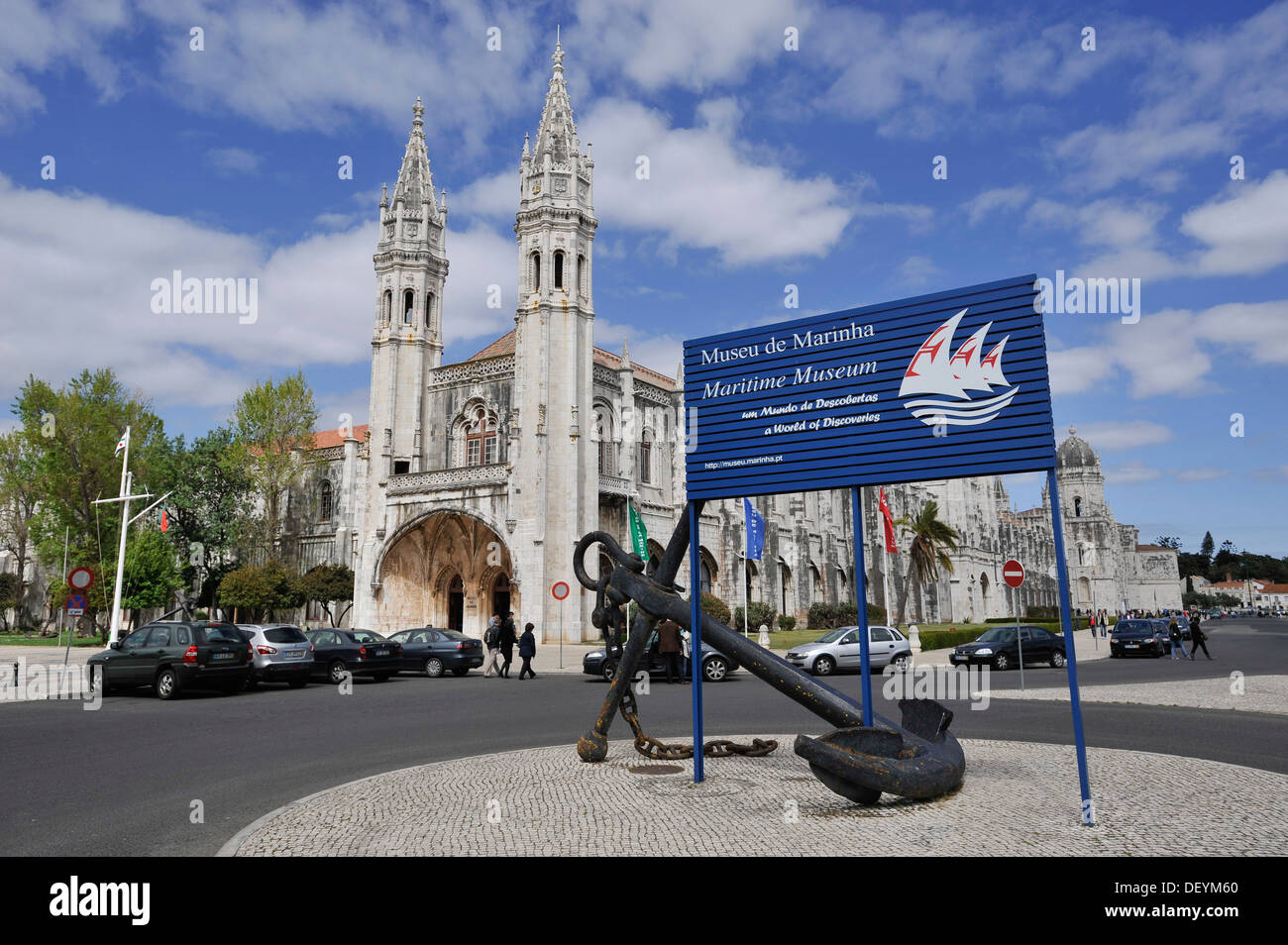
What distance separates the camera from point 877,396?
738 cm

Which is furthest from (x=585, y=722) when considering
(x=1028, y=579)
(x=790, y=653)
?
(x=1028, y=579)

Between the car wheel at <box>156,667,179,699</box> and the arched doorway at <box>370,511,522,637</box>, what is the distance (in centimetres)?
2087

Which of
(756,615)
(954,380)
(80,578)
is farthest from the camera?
(756,615)

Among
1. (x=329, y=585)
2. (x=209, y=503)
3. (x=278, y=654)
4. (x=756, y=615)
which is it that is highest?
(x=209, y=503)

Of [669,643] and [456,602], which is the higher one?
[456,602]

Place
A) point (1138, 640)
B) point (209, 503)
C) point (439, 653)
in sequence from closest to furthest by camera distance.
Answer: point (439, 653) < point (1138, 640) < point (209, 503)

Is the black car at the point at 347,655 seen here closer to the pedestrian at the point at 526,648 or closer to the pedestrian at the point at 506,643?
the pedestrian at the point at 506,643

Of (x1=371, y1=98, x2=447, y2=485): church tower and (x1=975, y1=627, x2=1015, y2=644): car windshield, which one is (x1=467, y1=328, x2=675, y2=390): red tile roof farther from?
(x1=975, y1=627, x2=1015, y2=644): car windshield

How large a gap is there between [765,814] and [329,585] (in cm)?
3857

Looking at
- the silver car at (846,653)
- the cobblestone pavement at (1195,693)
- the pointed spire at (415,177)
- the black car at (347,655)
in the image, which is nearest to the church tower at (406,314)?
the pointed spire at (415,177)

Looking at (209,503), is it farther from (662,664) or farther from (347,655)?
(662,664)

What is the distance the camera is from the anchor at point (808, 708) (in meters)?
6.26

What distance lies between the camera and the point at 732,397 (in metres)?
8.25

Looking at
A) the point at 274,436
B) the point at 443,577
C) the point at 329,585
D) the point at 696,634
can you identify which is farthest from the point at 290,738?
the point at 274,436
